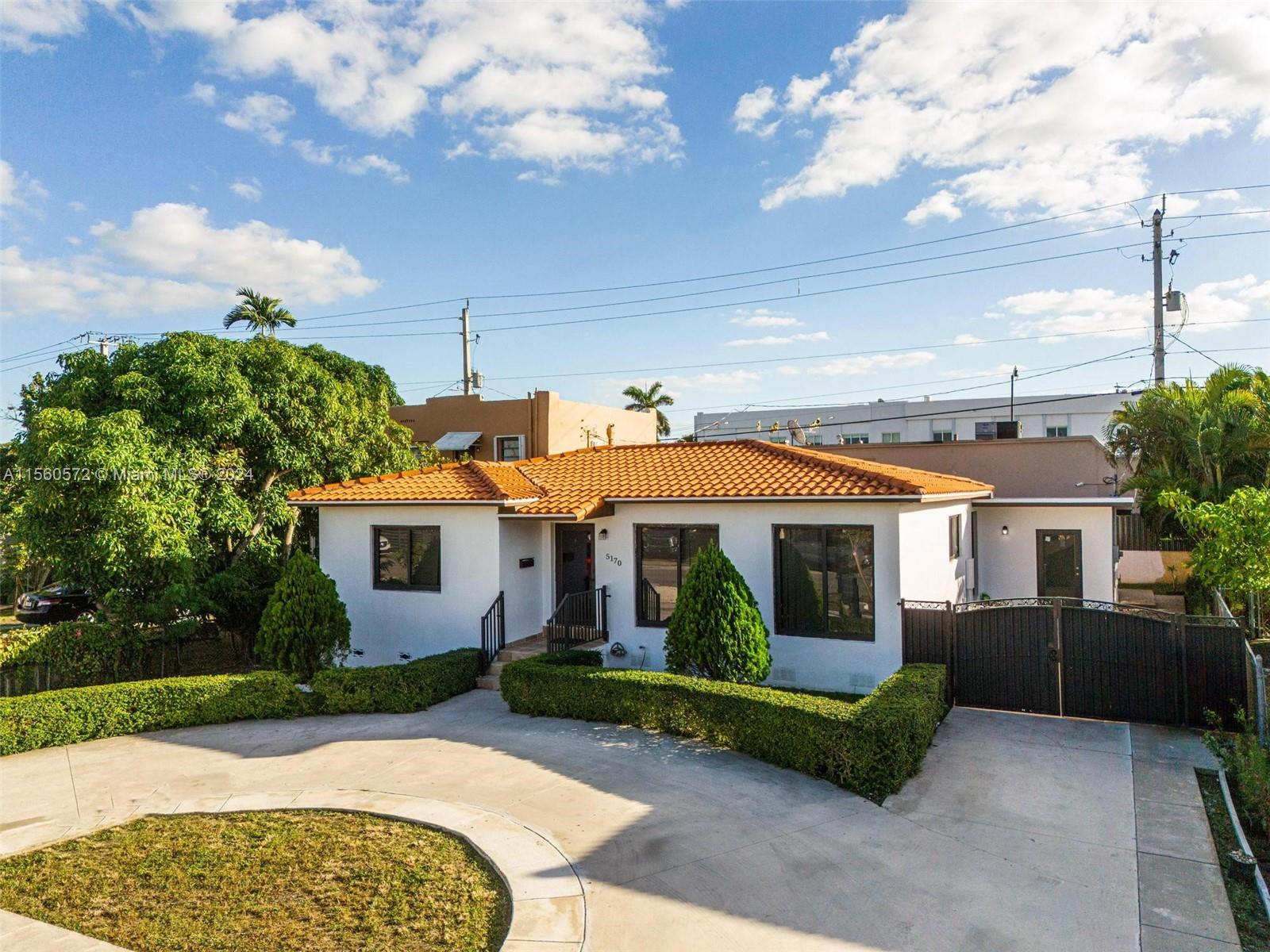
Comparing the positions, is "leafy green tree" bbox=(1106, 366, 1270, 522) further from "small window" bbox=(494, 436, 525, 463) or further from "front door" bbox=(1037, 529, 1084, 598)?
"small window" bbox=(494, 436, 525, 463)

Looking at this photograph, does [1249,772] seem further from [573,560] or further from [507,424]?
[507,424]

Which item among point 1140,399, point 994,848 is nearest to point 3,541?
point 994,848

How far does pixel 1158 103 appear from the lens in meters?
11.6

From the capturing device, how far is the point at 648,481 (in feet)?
44.0

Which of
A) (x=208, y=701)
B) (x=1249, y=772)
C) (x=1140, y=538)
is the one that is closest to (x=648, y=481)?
(x=208, y=701)

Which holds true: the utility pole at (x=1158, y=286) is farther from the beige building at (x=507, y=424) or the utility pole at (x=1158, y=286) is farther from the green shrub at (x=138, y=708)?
the green shrub at (x=138, y=708)

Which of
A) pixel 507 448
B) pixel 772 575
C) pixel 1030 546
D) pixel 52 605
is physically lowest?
pixel 52 605

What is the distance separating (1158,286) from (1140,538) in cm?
955

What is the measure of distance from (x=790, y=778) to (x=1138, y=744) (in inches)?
172

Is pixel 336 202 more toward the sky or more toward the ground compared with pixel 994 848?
more toward the sky

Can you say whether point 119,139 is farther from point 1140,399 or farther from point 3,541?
point 1140,399

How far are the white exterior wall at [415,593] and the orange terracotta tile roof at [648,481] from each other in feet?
1.40

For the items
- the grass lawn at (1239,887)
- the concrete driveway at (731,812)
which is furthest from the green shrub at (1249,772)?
the concrete driveway at (731,812)

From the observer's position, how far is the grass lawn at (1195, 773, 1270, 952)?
15.9 ft
